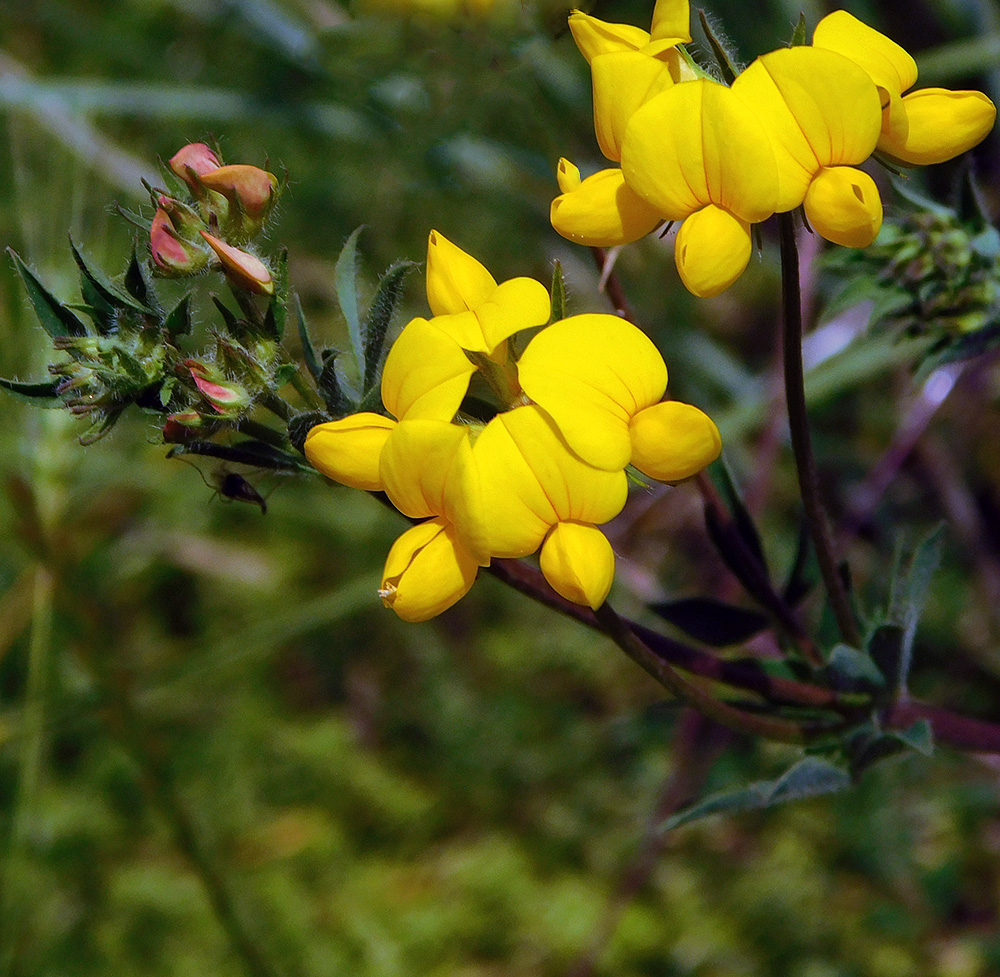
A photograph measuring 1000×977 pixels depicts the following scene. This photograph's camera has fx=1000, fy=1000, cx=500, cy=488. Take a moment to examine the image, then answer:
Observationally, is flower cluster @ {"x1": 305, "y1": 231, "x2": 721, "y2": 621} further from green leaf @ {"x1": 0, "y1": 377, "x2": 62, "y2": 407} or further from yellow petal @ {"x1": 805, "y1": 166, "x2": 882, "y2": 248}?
green leaf @ {"x1": 0, "y1": 377, "x2": 62, "y2": 407}

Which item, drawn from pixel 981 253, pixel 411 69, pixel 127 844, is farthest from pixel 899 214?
pixel 127 844

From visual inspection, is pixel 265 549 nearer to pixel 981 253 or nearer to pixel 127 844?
pixel 127 844

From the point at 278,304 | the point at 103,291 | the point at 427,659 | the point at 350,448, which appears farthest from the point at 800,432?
the point at 427,659

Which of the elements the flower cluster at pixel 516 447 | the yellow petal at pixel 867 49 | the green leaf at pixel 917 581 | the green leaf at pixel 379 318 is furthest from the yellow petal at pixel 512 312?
the green leaf at pixel 917 581

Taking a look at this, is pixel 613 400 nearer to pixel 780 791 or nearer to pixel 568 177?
pixel 568 177

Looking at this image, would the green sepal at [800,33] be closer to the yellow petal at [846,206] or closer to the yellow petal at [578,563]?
the yellow petal at [846,206]

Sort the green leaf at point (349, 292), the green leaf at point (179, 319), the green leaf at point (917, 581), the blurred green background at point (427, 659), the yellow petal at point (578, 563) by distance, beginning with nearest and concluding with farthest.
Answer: the yellow petal at point (578, 563), the green leaf at point (179, 319), the green leaf at point (349, 292), the green leaf at point (917, 581), the blurred green background at point (427, 659)
